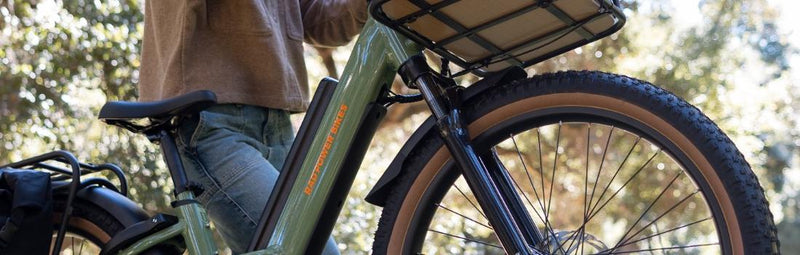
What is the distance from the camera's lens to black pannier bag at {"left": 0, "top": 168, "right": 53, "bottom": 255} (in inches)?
88.0

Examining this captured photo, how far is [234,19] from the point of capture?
2.26 metres

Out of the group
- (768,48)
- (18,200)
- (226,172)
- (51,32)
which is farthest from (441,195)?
(768,48)

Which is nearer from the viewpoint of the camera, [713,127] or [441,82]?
[713,127]

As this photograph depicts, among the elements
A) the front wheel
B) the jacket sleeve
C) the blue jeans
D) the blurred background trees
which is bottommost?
the front wheel

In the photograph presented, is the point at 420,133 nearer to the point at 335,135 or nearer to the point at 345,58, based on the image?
the point at 335,135

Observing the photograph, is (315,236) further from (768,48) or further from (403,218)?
(768,48)

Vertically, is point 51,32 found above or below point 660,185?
below

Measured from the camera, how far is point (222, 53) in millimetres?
2289

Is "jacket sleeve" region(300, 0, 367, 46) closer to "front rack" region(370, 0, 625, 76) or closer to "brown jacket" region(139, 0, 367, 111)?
"brown jacket" region(139, 0, 367, 111)

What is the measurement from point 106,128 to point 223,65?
5.37m

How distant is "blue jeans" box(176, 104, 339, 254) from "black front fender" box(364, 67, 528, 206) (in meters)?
0.32

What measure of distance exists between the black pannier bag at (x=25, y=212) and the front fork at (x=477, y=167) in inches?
37.6

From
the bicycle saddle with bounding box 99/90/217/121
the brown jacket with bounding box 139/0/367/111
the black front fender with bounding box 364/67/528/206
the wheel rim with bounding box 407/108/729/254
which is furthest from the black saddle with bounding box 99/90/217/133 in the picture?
the wheel rim with bounding box 407/108/729/254

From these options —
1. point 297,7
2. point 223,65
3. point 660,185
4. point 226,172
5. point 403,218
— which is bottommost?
point 403,218
